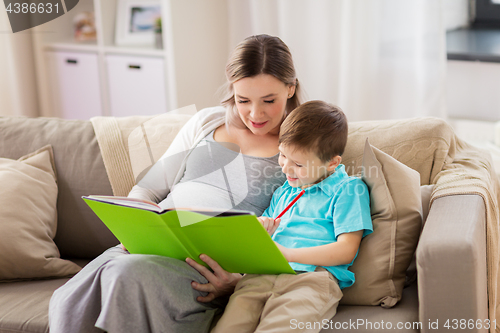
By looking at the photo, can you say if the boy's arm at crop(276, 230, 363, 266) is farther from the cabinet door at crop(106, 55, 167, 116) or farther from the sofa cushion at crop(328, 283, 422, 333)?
the cabinet door at crop(106, 55, 167, 116)

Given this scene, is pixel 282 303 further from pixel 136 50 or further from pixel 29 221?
pixel 136 50

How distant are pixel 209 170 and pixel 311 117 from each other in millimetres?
421

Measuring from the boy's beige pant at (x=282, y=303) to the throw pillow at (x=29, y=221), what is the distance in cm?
68

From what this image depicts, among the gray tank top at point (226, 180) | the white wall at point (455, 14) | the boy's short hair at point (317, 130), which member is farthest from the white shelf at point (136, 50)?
the boy's short hair at point (317, 130)

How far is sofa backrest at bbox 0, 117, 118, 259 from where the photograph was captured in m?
1.67

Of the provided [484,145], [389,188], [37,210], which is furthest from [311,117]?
[484,145]

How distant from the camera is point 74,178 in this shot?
1.69 metres

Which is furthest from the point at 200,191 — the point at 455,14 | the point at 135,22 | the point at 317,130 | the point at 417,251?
the point at 455,14

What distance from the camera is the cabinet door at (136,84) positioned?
288 cm

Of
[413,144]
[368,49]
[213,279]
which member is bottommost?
[213,279]

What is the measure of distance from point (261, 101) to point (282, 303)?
0.59 metres

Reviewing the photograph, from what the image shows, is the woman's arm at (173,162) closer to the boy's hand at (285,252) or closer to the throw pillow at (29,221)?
the throw pillow at (29,221)

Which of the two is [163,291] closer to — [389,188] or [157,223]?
[157,223]

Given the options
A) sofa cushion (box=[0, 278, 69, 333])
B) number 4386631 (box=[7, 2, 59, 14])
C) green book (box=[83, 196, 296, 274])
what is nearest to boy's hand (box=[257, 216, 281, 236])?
green book (box=[83, 196, 296, 274])
